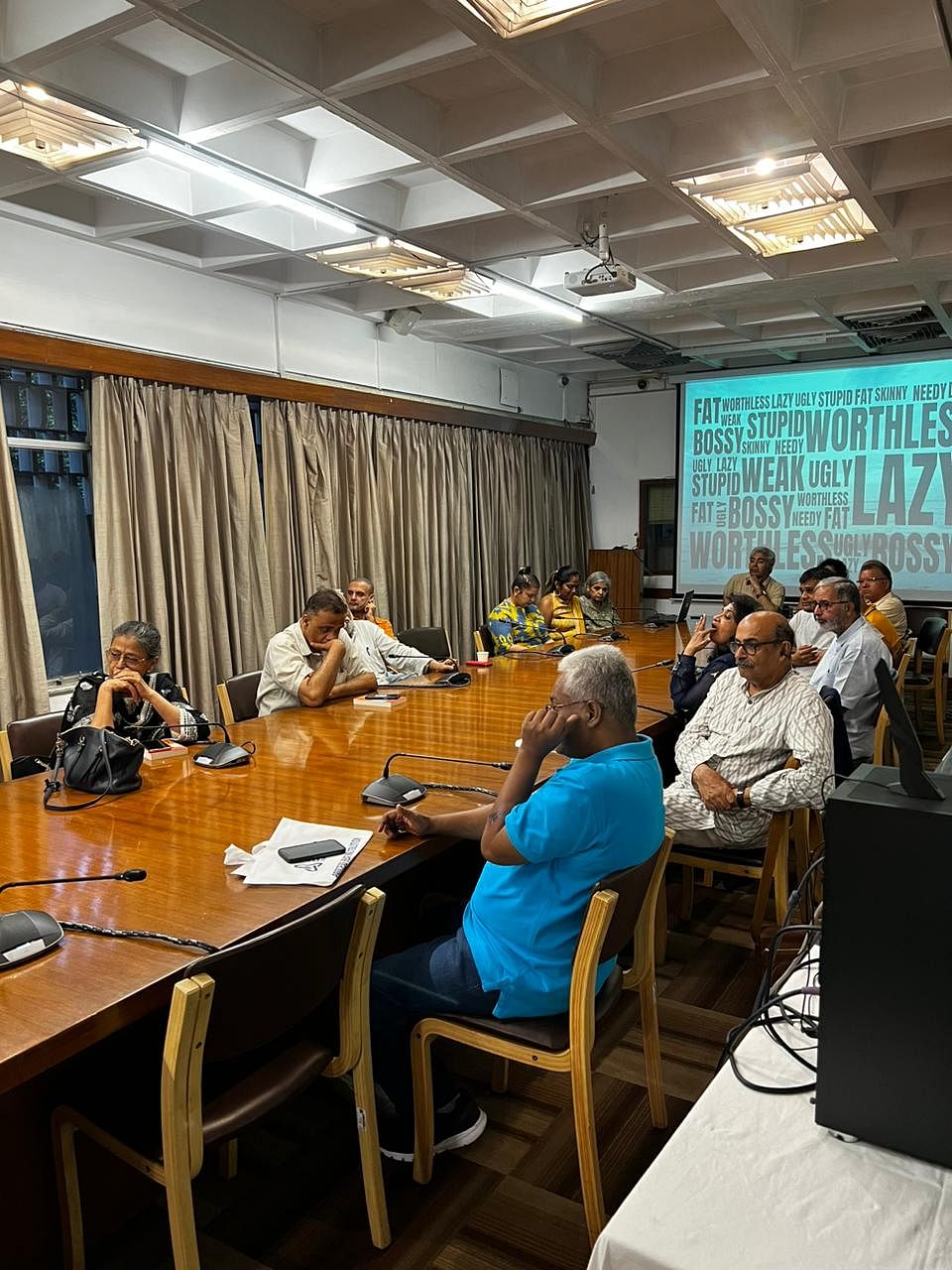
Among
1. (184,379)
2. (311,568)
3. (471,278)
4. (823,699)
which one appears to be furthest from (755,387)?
(823,699)

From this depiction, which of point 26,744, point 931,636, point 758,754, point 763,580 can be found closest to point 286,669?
point 26,744

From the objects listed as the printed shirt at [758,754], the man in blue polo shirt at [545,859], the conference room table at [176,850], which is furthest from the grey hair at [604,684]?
the printed shirt at [758,754]

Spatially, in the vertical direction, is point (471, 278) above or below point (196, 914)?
above

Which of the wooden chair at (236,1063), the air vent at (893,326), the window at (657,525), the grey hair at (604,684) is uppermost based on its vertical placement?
the air vent at (893,326)

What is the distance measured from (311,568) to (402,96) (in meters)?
3.33

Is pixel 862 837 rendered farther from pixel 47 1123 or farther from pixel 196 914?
pixel 47 1123

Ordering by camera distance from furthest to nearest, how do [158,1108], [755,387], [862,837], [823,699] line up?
1. [755,387]
2. [823,699]
3. [158,1108]
4. [862,837]

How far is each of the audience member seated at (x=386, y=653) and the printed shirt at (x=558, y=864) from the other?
306 centimetres

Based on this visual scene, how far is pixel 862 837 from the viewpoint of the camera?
3.02ft

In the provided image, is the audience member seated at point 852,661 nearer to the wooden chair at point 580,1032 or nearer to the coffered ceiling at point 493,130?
the coffered ceiling at point 493,130

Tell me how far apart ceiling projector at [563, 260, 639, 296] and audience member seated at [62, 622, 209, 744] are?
2.64 metres

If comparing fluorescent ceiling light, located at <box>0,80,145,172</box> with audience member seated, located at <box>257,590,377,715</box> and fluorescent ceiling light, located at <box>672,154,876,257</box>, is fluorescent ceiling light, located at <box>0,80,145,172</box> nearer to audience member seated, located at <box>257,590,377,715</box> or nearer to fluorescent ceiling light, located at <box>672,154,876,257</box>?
audience member seated, located at <box>257,590,377,715</box>

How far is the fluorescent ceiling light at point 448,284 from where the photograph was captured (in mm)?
4945

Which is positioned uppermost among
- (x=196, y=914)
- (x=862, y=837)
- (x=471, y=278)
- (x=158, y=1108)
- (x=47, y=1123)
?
(x=471, y=278)
